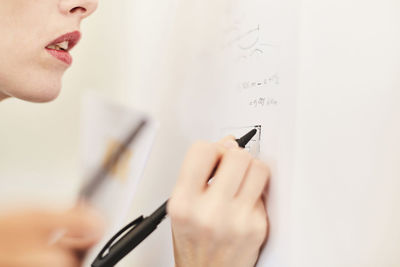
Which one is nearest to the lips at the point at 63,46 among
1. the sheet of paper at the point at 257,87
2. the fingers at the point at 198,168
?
the sheet of paper at the point at 257,87

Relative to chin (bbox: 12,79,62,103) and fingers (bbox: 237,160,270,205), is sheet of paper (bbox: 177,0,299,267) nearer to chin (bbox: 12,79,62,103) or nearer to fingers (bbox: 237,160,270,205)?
fingers (bbox: 237,160,270,205)

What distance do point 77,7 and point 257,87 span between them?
0.30m

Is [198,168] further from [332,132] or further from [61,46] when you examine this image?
[61,46]

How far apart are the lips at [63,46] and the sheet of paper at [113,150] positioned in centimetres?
8

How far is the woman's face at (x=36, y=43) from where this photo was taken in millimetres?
493

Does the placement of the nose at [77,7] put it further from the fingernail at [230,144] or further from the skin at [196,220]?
the fingernail at [230,144]

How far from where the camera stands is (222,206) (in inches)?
13.6

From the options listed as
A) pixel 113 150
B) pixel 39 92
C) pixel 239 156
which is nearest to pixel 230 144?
pixel 239 156

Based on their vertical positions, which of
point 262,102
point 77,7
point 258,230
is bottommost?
point 258,230

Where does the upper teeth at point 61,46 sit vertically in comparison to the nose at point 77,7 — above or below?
below

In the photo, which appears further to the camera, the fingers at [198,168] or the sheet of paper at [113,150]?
the sheet of paper at [113,150]

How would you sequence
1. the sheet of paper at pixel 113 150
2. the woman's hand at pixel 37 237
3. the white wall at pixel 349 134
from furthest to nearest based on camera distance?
the sheet of paper at pixel 113 150 → the white wall at pixel 349 134 → the woman's hand at pixel 37 237

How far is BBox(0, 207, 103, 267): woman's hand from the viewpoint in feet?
0.66

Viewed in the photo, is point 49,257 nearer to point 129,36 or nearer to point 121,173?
point 121,173
